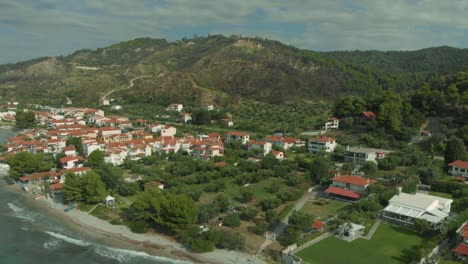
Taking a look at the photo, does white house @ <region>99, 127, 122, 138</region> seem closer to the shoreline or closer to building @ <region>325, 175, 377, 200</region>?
the shoreline

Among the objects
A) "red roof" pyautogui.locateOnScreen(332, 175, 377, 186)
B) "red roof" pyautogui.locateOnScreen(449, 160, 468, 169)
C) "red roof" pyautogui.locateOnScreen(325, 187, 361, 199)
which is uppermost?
"red roof" pyautogui.locateOnScreen(449, 160, 468, 169)

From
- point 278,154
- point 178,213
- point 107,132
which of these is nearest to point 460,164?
point 278,154

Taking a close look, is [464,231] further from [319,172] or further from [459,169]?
[459,169]

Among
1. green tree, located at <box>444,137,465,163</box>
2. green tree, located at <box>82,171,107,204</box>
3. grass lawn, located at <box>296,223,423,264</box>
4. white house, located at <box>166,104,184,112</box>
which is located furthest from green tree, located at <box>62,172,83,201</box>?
white house, located at <box>166,104,184,112</box>

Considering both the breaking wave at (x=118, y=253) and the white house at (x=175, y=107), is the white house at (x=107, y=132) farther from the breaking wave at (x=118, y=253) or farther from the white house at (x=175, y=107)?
the breaking wave at (x=118, y=253)

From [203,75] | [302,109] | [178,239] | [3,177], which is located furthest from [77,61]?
[178,239]

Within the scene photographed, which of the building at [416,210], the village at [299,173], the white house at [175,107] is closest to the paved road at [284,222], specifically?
the village at [299,173]

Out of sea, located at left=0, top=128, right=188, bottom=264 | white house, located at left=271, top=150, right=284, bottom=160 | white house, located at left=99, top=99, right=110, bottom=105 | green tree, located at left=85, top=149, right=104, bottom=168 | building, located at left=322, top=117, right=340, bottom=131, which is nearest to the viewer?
sea, located at left=0, top=128, right=188, bottom=264

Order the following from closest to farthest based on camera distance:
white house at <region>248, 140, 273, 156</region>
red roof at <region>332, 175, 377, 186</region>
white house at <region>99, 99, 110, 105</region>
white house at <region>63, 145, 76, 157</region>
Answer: red roof at <region>332, 175, 377, 186</region>, white house at <region>63, 145, 76, 157</region>, white house at <region>248, 140, 273, 156</region>, white house at <region>99, 99, 110, 105</region>
